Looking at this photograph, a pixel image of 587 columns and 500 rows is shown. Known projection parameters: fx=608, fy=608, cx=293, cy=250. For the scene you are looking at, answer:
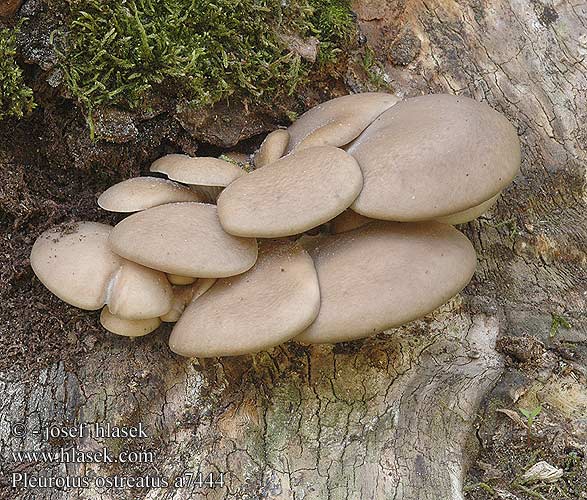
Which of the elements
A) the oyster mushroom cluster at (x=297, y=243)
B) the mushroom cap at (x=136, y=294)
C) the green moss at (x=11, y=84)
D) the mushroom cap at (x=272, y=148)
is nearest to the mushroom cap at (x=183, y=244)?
the oyster mushroom cluster at (x=297, y=243)

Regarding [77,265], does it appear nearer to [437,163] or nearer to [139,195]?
[139,195]

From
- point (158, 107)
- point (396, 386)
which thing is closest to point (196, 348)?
point (396, 386)

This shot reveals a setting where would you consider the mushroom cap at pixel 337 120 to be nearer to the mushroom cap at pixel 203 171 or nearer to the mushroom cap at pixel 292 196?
the mushroom cap at pixel 292 196

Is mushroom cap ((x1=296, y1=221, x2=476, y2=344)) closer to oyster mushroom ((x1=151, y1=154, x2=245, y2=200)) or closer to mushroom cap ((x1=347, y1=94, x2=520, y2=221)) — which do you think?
mushroom cap ((x1=347, y1=94, x2=520, y2=221))

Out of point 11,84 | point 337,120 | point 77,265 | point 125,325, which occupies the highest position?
point 11,84

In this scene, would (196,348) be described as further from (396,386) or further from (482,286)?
(482,286)

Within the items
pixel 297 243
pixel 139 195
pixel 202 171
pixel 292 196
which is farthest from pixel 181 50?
pixel 297 243

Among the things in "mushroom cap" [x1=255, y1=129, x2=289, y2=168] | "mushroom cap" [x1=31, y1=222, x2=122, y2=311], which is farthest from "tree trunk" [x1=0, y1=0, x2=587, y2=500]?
"mushroom cap" [x1=255, y1=129, x2=289, y2=168]
